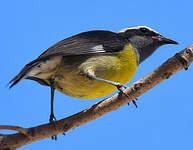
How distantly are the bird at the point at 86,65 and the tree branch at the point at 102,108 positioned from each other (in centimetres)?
20

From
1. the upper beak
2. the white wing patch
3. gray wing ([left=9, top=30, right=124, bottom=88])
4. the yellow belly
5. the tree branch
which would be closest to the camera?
the tree branch

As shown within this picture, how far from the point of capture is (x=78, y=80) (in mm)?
3477

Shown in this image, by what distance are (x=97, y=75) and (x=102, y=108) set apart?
51 centimetres

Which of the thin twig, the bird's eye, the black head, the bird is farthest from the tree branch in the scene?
the bird's eye

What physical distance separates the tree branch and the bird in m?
0.20

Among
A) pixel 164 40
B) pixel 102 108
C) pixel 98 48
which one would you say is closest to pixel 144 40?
pixel 164 40

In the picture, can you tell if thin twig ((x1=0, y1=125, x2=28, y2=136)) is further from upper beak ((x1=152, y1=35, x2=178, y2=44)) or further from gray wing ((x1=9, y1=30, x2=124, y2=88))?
upper beak ((x1=152, y1=35, x2=178, y2=44))

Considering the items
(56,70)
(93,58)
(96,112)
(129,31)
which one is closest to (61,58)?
(56,70)

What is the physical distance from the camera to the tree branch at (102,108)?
2762 mm

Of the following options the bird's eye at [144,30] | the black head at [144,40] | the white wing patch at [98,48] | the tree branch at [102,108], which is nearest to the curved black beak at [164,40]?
the black head at [144,40]

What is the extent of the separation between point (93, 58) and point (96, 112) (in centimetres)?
75

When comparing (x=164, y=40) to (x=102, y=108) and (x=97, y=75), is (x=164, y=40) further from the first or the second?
(x=102, y=108)

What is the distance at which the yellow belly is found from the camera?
346 cm

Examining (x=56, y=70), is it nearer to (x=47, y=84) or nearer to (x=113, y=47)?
(x=47, y=84)
